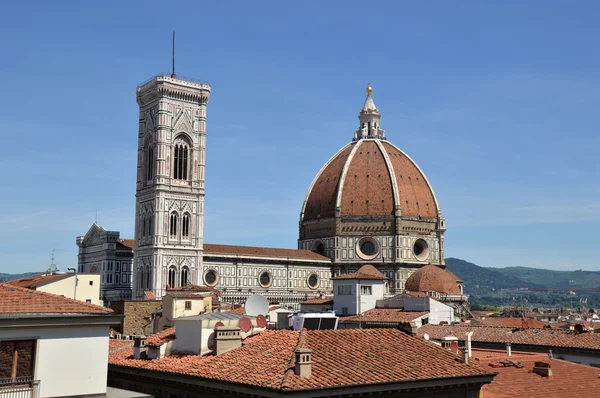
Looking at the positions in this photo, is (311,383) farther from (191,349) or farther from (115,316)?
(191,349)

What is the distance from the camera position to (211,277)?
305ft

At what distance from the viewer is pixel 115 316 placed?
15992 mm

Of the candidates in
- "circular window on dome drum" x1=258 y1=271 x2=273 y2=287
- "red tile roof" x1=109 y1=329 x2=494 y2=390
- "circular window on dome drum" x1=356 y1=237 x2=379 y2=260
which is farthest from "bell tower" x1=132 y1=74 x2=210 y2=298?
"red tile roof" x1=109 y1=329 x2=494 y2=390

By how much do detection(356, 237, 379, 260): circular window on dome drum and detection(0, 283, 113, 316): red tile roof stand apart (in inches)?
3605

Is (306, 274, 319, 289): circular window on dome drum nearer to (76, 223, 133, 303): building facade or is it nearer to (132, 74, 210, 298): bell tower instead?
(132, 74, 210, 298): bell tower

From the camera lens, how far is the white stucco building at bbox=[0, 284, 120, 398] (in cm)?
1485

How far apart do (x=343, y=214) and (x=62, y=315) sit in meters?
94.2

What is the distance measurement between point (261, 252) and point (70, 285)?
184 ft

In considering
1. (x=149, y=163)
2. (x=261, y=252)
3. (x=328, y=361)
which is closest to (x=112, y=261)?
(x=149, y=163)

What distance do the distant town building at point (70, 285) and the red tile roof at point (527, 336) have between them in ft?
67.0

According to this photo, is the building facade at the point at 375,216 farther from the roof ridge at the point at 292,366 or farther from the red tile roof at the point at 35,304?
the red tile roof at the point at 35,304

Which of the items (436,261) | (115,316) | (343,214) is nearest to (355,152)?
(343,214)

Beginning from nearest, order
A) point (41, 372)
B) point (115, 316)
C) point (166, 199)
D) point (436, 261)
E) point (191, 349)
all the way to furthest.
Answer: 1. point (41, 372)
2. point (115, 316)
3. point (191, 349)
4. point (166, 199)
5. point (436, 261)

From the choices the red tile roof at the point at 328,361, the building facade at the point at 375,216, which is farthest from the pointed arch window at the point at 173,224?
the red tile roof at the point at 328,361
